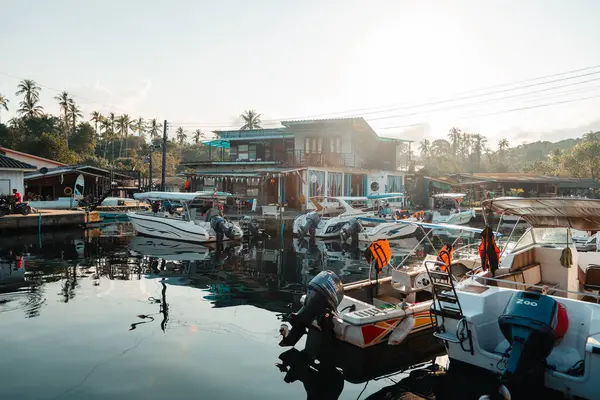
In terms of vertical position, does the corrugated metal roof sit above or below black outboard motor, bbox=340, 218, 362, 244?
above

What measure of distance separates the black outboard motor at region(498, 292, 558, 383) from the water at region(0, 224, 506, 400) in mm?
2044

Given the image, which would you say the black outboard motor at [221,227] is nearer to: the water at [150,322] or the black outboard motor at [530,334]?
the water at [150,322]

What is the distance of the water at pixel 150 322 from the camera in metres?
6.08

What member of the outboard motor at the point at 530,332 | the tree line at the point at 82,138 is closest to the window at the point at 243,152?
the tree line at the point at 82,138

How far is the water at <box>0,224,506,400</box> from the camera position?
19.9 feet

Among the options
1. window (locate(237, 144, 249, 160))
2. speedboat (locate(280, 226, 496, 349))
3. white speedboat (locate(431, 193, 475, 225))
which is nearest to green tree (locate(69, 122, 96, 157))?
window (locate(237, 144, 249, 160))

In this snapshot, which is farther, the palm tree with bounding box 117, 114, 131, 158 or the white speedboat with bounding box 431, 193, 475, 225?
the palm tree with bounding box 117, 114, 131, 158

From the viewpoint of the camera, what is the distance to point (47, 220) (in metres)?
24.1

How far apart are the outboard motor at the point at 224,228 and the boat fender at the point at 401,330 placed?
14.3m

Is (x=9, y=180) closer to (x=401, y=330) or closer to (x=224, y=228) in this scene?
(x=224, y=228)

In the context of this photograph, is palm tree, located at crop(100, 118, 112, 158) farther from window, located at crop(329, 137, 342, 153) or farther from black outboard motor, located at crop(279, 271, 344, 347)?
black outboard motor, located at crop(279, 271, 344, 347)

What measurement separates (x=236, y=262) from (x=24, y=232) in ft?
47.4

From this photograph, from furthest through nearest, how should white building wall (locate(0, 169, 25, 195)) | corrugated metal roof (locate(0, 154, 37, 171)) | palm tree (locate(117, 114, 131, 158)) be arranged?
1. palm tree (locate(117, 114, 131, 158))
2. white building wall (locate(0, 169, 25, 195))
3. corrugated metal roof (locate(0, 154, 37, 171))

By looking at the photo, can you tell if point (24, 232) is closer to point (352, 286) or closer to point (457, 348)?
point (352, 286)
